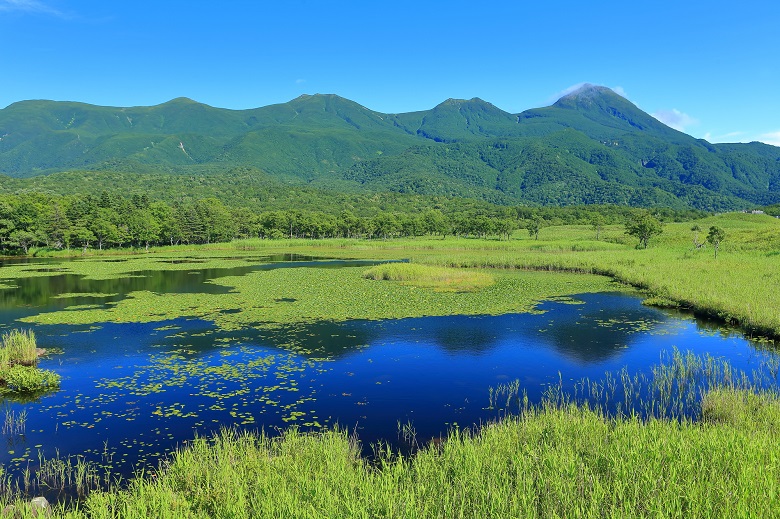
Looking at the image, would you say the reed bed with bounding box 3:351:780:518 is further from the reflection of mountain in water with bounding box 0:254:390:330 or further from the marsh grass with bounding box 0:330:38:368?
the reflection of mountain in water with bounding box 0:254:390:330

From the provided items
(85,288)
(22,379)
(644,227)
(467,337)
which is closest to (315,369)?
(467,337)

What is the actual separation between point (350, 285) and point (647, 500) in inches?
1588

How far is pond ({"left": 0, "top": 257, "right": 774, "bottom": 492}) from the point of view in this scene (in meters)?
15.3

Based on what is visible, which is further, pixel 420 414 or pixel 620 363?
pixel 620 363

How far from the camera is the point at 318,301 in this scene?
127 feet

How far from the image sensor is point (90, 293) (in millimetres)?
43500

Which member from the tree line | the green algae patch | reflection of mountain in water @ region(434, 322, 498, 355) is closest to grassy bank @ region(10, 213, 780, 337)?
the green algae patch

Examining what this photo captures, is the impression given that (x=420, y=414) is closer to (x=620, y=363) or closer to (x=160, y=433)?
(x=160, y=433)

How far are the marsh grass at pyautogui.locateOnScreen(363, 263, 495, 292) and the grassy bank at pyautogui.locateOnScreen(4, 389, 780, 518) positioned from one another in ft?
118

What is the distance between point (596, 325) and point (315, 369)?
19.5 meters

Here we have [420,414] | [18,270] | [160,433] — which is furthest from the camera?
[18,270]

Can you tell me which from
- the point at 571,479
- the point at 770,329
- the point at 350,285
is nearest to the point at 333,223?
the point at 350,285

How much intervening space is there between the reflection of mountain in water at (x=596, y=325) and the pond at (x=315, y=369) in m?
0.12

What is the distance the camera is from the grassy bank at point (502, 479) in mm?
8250
